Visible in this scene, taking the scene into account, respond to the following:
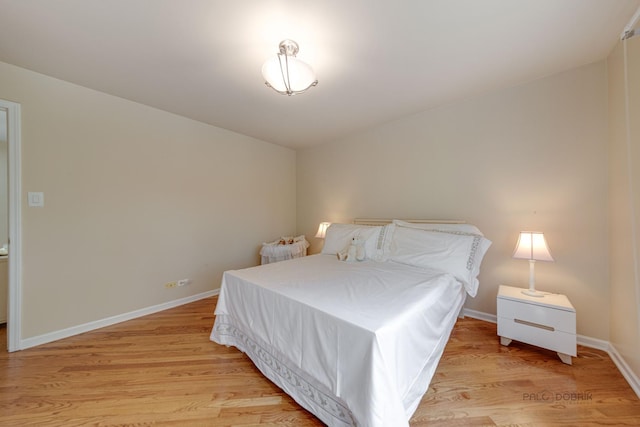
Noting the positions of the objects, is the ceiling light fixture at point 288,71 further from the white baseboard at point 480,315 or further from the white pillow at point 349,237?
the white baseboard at point 480,315

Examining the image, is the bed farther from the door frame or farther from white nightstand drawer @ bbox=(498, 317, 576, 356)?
the door frame

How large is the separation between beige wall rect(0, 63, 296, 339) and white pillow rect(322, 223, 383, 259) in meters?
1.48

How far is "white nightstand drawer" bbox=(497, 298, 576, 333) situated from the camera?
1.68m

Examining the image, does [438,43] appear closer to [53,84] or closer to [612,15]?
[612,15]

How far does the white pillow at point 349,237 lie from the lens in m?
2.62

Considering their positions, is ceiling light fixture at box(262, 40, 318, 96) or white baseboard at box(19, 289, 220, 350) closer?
ceiling light fixture at box(262, 40, 318, 96)

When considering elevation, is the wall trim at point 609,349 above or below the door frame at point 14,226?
below

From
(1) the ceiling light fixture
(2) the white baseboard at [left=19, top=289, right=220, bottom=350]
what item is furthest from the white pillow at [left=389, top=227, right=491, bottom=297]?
(2) the white baseboard at [left=19, top=289, right=220, bottom=350]

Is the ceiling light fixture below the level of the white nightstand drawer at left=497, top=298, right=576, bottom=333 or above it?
above

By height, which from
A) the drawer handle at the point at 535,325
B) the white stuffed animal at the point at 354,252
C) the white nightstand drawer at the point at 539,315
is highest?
the white stuffed animal at the point at 354,252

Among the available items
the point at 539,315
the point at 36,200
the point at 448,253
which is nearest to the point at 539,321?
the point at 539,315

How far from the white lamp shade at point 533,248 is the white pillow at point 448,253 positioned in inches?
9.5

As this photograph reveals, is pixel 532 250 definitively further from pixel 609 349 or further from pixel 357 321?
pixel 357 321

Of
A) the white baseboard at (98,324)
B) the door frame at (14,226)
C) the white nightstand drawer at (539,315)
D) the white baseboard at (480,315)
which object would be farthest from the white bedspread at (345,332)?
the door frame at (14,226)
